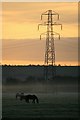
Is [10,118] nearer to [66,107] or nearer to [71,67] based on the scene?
[66,107]

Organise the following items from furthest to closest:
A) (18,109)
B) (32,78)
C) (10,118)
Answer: (32,78)
(18,109)
(10,118)

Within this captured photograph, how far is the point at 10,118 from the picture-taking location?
94.1 ft

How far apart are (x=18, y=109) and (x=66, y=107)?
2.78 meters

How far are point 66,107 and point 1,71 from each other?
3260 cm

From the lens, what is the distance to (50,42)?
4056 cm

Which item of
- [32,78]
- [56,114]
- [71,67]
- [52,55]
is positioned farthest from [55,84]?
[56,114]

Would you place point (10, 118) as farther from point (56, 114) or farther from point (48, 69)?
point (48, 69)

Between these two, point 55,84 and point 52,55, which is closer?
point 52,55

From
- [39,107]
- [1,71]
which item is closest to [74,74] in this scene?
[1,71]

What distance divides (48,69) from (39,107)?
1546 cm

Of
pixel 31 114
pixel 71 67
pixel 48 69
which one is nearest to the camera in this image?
pixel 31 114

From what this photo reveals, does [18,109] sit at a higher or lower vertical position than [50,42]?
lower

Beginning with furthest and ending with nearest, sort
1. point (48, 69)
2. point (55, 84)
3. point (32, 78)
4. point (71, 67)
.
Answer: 1. point (71, 67)
2. point (32, 78)
3. point (55, 84)
4. point (48, 69)

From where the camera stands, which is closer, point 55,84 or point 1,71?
point 55,84
